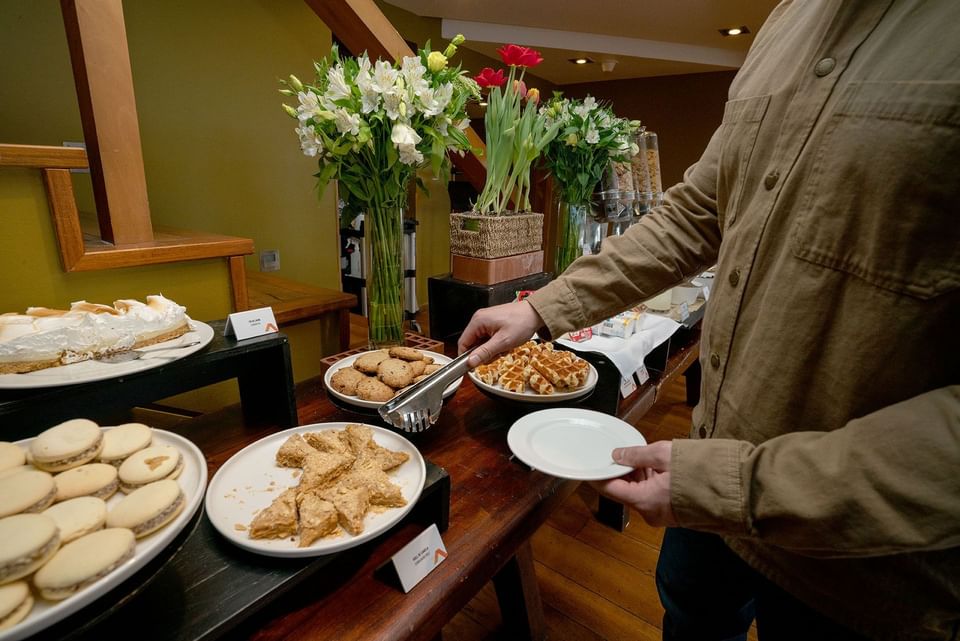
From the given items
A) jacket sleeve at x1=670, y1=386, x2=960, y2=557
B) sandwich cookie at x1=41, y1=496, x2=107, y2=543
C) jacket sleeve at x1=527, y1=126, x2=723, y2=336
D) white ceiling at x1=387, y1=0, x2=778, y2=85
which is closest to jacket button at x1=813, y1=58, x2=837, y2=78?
jacket sleeve at x1=527, y1=126, x2=723, y2=336

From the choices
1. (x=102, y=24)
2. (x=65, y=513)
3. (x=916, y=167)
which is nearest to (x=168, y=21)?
(x=102, y=24)

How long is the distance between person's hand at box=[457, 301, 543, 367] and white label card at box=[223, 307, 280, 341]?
0.42 m

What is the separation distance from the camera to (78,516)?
522 millimetres

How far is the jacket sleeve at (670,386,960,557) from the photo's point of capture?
503mm

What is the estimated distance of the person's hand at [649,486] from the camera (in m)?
0.66

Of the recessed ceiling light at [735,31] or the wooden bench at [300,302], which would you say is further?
the recessed ceiling light at [735,31]

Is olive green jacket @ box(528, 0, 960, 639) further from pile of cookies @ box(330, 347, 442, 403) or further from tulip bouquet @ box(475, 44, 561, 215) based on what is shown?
tulip bouquet @ box(475, 44, 561, 215)

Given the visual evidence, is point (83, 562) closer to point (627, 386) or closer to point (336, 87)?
point (336, 87)

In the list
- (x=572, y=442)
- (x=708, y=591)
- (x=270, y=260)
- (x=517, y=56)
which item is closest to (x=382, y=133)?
(x=517, y=56)

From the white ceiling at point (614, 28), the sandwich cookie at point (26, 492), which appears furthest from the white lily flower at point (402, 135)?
the white ceiling at point (614, 28)

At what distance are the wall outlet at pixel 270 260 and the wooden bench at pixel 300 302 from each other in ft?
2.90

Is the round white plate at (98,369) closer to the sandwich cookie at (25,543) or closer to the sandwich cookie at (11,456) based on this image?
the sandwich cookie at (11,456)

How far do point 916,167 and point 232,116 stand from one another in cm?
343

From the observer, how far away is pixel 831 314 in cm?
65
